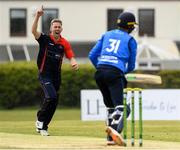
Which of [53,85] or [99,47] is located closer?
[99,47]

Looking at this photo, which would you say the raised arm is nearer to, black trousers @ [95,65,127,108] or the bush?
black trousers @ [95,65,127,108]

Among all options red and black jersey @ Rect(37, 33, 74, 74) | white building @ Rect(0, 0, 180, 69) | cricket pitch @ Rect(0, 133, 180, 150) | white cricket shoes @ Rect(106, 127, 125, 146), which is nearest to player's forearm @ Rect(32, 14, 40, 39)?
red and black jersey @ Rect(37, 33, 74, 74)

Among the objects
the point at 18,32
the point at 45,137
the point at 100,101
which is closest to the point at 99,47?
the point at 45,137

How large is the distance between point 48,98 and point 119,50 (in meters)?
3.36

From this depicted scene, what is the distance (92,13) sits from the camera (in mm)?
56469

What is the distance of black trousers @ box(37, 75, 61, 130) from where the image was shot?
1563 cm

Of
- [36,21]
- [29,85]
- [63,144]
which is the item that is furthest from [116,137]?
[29,85]

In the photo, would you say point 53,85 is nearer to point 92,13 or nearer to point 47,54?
point 47,54

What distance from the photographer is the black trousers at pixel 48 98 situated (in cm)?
1563

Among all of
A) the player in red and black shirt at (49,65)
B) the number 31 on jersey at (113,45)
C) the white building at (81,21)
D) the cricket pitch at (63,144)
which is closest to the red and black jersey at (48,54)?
the player in red and black shirt at (49,65)

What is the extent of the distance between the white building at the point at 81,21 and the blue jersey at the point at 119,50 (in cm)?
4274

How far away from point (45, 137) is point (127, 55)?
2.65m

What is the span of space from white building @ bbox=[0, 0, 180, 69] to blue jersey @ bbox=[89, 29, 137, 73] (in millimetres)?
42738

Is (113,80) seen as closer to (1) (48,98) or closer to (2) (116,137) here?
(2) (116,137)
